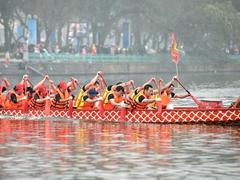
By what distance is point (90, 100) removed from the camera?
3681 cm

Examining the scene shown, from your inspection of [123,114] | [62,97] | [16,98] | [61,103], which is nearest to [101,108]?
[123,114]

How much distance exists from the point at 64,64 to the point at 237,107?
56693 millimetres

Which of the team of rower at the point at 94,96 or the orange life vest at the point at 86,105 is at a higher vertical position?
the team of rower at the point at 94,96

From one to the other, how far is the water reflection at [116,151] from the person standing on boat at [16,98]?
7.80ft

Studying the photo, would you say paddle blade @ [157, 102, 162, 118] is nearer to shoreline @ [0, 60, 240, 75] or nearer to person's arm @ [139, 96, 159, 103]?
person's arm @ [139, 96, 159, 103]

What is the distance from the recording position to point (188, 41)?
103250 mm

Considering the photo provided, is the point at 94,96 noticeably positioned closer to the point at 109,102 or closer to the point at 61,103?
the point at 109,102

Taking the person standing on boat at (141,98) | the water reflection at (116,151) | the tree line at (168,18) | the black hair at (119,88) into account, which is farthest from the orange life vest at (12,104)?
the tree line at (168,18)

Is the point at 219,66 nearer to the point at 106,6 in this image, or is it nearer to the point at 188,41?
the point at 188,41

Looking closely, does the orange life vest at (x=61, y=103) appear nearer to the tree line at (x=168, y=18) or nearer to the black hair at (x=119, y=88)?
the black hair at (x=119, y=88)

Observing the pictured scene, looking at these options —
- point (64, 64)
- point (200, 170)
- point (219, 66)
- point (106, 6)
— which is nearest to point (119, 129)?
point (200, 170)

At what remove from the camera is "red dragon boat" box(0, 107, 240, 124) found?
110 feet

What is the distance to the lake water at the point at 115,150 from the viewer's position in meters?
23.2

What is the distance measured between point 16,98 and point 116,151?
1256 centimetres
